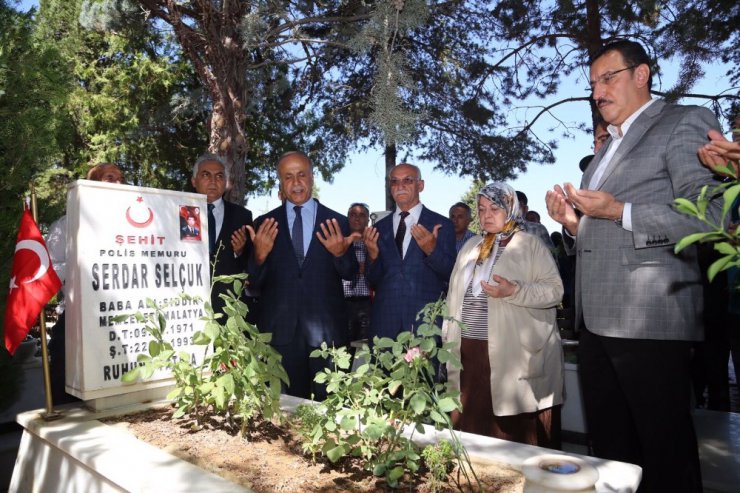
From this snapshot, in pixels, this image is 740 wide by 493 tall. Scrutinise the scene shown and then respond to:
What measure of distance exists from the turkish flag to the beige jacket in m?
2.10

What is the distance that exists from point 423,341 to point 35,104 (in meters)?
2.81

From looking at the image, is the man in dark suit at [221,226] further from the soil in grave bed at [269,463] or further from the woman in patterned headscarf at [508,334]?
the woman in patterned headscarf at [508,334]

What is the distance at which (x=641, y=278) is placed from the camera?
6.75 ft

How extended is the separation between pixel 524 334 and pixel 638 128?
4.11ft

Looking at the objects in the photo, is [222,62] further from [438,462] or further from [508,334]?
[438,462]

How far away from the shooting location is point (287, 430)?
7.32ft

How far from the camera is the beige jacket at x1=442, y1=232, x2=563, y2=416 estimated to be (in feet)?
9.39

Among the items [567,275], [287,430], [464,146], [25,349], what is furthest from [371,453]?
[464,146]

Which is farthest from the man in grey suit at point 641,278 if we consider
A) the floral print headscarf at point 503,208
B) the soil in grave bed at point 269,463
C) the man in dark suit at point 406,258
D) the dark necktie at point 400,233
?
the dark necktie at point 400,233

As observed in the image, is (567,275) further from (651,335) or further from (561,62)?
(651,335)

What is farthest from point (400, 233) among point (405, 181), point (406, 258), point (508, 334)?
point (508, 334)

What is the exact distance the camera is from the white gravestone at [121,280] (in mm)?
2457

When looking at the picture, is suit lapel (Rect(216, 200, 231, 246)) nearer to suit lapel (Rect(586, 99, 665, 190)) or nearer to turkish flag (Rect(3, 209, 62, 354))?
turkish flag (Rect(3, 209, 62, 354))

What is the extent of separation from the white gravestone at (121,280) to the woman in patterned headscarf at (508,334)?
148 cm
